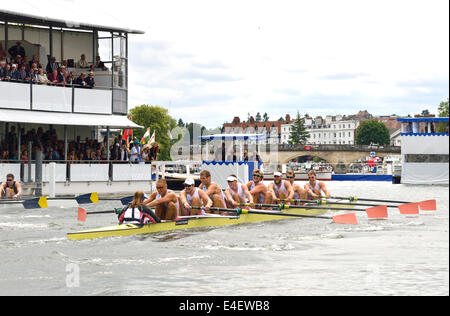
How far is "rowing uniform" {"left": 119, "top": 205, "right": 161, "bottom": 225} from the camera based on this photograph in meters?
17.8

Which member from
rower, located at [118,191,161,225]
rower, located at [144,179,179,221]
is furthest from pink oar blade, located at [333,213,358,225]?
rower, located at [118,191,161,225]

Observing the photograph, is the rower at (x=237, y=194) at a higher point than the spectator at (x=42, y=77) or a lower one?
lower

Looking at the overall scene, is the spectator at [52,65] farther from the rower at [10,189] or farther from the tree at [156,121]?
the tree at [156,121]

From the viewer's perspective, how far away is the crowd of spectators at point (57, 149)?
3253 centimetres

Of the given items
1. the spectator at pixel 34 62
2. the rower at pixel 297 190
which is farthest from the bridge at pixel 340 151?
the rower at pixel 297 190

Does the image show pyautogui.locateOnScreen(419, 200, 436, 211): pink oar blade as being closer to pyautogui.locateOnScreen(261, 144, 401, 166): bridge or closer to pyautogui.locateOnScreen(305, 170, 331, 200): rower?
pyautogui.locateOnScreen(305, 170, 331, 200): rower

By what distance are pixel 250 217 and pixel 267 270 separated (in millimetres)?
7372

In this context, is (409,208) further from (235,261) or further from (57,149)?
(57,149)

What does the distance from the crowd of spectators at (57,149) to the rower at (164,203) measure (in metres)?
14.1

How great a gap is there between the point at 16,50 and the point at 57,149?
4.74m

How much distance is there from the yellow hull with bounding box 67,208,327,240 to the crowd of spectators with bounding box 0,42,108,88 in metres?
14.9

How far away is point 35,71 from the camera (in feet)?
108
